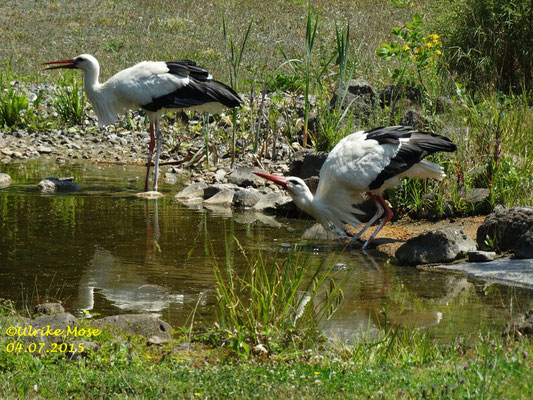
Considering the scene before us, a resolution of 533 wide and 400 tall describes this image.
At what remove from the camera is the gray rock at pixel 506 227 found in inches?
280

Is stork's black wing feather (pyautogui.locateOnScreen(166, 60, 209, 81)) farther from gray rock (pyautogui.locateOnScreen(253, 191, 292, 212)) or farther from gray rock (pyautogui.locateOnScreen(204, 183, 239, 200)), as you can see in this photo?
gray rock (pyautogui.locateOnScreen(253, 191, 292, 212))

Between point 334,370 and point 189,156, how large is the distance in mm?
9553

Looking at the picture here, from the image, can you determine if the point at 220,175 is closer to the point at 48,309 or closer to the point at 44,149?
the point at 44,149

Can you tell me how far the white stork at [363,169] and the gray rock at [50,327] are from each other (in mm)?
3381

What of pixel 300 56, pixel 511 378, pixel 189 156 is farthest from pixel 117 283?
pixel 300 56

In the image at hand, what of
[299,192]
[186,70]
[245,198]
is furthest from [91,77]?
[299,192]

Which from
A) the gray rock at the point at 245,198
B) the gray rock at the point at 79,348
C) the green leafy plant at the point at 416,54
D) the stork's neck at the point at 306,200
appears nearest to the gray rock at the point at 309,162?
the gray rock at the point at 245,198

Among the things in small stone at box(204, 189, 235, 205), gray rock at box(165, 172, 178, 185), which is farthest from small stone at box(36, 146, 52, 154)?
small stone at box(204, 189, 235, 205)

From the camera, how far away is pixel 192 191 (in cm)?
1104

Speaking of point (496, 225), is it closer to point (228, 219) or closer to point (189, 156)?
point (228, 219)

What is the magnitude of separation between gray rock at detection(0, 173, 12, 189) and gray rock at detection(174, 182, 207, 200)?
2319mm

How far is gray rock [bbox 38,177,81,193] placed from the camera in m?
10.8

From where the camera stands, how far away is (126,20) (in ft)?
89.3

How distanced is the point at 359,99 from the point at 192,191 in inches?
114
